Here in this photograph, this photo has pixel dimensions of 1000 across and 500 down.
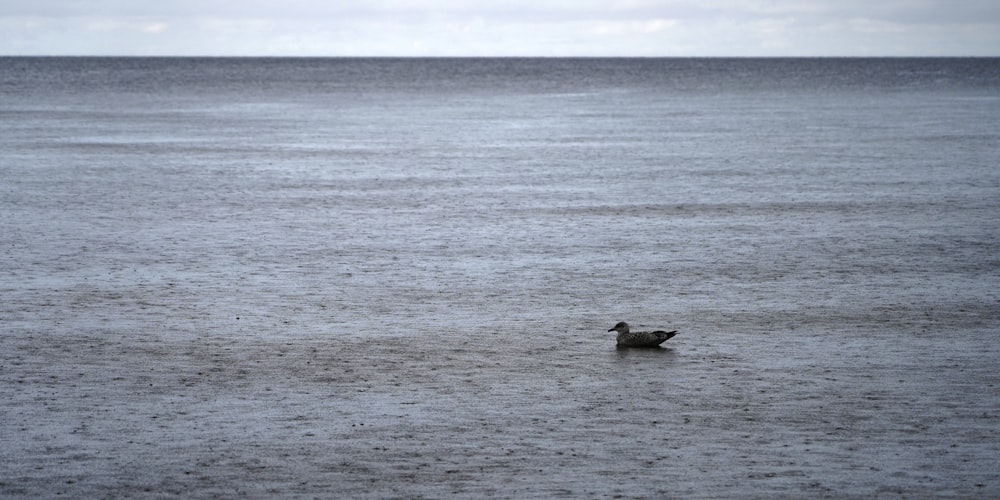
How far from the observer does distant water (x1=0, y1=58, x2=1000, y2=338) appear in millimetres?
15969

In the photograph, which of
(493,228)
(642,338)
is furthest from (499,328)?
(493,228)

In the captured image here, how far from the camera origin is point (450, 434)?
36.2ft

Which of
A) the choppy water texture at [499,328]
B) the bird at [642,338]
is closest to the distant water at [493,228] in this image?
the choppy water texture at [499,328]

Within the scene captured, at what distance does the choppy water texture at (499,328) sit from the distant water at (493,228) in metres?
0.09

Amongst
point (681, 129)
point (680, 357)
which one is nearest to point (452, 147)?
point (681, 129)

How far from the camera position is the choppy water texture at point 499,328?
1029 centimetres

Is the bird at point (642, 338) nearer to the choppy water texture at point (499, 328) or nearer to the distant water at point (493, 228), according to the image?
the choppy water texture at point (499, 328)

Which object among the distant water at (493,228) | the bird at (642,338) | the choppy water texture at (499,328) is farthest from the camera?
the distant water at (493,228)

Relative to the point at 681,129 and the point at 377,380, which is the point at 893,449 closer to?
the point at 377,380

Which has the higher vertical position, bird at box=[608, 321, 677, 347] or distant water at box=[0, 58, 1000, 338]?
bird at box=[608, 321, 677, 347]

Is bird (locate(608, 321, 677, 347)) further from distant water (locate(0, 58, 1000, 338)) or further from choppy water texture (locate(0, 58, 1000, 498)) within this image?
distant water (locate(0, 58, 1000, 338))

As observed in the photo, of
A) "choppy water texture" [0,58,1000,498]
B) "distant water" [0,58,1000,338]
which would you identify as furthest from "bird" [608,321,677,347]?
"distant water" [0,58,1000,338]

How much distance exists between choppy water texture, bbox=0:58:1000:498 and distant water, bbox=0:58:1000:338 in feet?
0.31

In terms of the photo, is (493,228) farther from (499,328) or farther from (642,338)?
(642,338)
